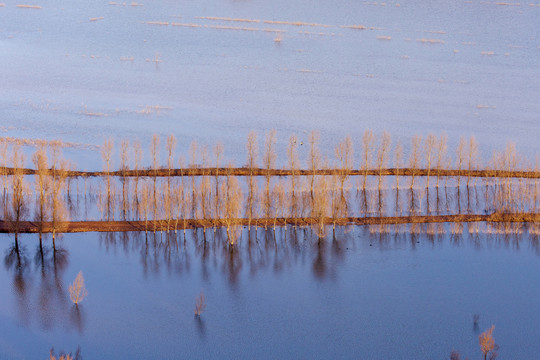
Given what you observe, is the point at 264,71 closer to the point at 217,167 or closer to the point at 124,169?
the point at 217,167

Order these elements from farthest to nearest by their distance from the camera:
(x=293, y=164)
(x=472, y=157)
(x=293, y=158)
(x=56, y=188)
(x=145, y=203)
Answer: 1. (x=472, y=157)
2. (x=293, y=158)
3. (x=293, y=164)
4. (x=145, y=203)
5. (x=56, y=188)

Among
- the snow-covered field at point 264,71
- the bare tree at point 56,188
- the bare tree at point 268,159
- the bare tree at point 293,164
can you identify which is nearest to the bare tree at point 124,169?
the bare tree at point 56,188

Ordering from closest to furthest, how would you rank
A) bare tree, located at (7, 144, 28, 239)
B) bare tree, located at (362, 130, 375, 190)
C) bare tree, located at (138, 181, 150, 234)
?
bare tree, located at (7, 144, 28, 239) < bare tree, located at (138, 181, 150, 234) < bare tree, located at (362, 130, 375, 190)

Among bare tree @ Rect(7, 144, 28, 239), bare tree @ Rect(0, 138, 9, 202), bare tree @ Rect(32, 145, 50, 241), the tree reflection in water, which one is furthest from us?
bare tree @ Rect(0, 138, 9, 202)

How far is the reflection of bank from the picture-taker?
59.6 ft

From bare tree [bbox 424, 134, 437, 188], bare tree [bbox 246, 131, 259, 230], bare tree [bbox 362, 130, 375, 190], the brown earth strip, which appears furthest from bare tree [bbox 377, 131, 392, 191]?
bare tree [bbox 246, 131, 259, 230]

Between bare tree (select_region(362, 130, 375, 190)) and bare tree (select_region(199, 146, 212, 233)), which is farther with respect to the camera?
bare tree (select_region(362, 130, 375, 190))

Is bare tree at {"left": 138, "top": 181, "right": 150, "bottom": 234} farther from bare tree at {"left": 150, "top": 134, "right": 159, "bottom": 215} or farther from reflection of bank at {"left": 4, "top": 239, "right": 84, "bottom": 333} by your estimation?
reflection of bank at {"left": 4, "top": 239, "right": 84, "bottom": 333}

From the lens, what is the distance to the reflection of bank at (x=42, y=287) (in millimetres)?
18173

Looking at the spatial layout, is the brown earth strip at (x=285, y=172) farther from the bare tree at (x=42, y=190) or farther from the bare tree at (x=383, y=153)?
the bare tree at (x=42, y=190)

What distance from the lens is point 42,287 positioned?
64.5 ft

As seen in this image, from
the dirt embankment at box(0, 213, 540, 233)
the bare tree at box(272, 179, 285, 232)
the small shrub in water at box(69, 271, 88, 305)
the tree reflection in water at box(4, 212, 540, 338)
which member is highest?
the bare tree at box(272, 179, 285, 232)

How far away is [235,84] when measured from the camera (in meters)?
37.3

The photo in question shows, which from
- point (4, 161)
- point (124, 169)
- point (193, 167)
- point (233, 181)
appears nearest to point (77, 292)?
point (233, 181)
